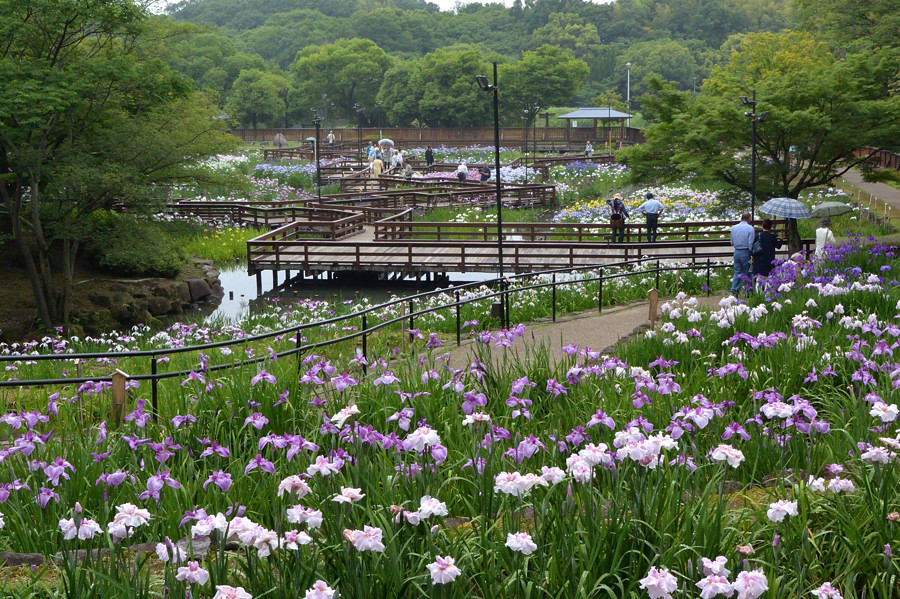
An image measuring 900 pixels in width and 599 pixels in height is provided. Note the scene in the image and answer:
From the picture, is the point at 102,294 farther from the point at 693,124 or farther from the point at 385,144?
the point at 385,144

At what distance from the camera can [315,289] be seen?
2664 cm

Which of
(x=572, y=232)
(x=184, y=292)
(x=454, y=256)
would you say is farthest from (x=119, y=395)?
(x=572, y=232)

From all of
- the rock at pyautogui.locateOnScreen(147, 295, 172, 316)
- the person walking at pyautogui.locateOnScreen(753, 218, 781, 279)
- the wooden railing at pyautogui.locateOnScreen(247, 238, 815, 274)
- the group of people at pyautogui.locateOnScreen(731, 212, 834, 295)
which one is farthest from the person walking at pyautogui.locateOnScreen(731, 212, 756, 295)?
the rock at pyautogui.locateOnScreen(147, 295, 172, 316)

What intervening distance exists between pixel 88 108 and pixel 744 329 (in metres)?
17.3

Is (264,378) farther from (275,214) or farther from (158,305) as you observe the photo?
(275,214)

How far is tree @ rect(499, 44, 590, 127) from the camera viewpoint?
77750mm

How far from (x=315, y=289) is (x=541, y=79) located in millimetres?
54996

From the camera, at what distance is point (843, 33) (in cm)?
4341

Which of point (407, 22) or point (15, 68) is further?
point (407, 22)

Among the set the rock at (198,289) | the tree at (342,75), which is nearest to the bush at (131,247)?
the rock at (198,289)

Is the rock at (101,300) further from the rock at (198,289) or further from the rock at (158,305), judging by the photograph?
the rock at (198,289)

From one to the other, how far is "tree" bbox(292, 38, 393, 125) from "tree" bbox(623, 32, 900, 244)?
A: 69862 millimetres

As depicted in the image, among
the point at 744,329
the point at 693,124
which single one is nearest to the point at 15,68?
the point at 693,124

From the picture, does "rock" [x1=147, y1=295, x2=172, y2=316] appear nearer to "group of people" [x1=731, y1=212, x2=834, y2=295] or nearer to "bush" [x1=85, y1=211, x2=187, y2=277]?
"bush" [x1=85, y1=211, x2=187, y2=277]
